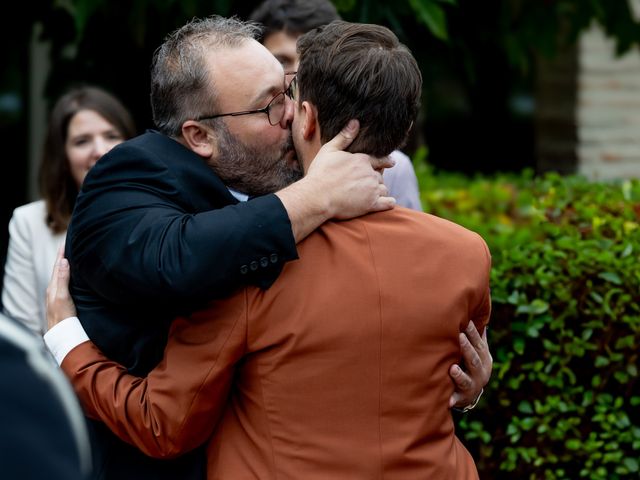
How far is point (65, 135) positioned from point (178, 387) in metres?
→ 2.57

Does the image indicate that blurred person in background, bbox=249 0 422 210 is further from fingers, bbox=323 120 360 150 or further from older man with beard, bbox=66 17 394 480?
fingers, bbox=323 120 360 150

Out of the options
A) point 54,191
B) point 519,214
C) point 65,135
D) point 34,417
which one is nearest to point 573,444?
point 519,214

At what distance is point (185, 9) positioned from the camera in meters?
5.11

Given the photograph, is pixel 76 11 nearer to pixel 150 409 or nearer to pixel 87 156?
pixel 87 156

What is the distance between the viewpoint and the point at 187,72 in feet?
8.49

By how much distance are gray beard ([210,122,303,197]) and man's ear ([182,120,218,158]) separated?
2 cm

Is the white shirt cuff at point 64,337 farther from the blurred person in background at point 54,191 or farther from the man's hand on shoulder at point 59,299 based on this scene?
the blurred person in background at point 54,191

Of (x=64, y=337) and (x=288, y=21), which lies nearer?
(x=64, y=337)

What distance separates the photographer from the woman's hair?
4.57 meters

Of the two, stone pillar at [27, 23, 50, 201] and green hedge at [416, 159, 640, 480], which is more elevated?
green hedge at [416, 159, 640, 480]

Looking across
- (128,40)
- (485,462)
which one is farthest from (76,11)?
(485,462)

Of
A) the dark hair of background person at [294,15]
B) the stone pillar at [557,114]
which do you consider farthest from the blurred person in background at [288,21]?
the stone pillar at [557,114]

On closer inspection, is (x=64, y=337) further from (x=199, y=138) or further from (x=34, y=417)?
(x=34, y=417)

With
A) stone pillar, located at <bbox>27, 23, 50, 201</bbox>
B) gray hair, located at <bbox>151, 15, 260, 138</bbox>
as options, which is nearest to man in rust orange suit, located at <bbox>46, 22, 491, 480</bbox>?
gray hair, located at <bbox>151, 15, 260, 138</bbox>
